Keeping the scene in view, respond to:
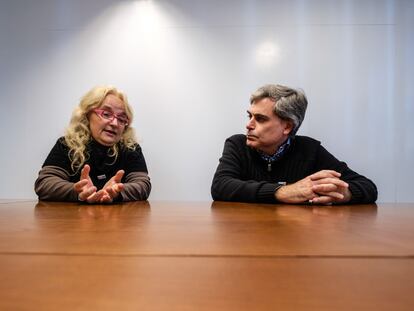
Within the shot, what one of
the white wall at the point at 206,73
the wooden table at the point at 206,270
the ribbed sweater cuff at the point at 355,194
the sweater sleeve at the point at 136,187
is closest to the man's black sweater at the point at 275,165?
the ribbed sweater cuff at the point at 355,194

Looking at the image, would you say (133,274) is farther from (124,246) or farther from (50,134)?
(50,134)

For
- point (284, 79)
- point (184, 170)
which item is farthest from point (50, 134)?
point (284, 79)

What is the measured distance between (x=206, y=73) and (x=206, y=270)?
2110 mm

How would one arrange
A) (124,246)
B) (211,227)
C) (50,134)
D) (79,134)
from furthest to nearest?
(50,134) → (79,134) → (211,227) → (124,246)

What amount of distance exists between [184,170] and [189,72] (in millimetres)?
643

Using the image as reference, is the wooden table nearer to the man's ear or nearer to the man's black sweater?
the man's black sweater

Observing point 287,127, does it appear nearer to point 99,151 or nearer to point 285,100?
point 285,100

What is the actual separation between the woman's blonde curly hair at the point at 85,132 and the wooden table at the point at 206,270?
119 centimetres

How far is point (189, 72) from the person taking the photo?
2.32m

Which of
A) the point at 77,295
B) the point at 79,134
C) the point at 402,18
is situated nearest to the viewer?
the point at 77,295

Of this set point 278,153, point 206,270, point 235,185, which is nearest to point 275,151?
point 278,153

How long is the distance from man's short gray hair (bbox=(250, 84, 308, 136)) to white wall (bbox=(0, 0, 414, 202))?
0.52 metres

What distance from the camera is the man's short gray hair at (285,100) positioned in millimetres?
1721

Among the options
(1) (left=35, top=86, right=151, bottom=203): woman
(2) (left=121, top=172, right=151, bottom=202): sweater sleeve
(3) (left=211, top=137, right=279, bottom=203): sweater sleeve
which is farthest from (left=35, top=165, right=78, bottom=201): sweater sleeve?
(3) (left=211, top=137, right=279, bottom=203): sweater sleeve
